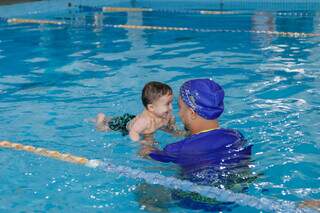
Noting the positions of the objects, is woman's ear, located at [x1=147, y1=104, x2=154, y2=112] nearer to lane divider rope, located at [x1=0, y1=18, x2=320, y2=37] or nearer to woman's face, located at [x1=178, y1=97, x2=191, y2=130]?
woman's face, located at [x1=178, y1=97, x2=191, y2=130]

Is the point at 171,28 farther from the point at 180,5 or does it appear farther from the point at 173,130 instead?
the point at 173,130

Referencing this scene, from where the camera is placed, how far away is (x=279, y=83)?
7285 millimetres

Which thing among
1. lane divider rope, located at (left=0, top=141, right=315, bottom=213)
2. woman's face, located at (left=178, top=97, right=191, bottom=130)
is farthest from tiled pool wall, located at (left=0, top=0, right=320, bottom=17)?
woman's face, located at (left=178, top=97, right=191, bottom=130)

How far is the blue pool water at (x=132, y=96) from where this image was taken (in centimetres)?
429

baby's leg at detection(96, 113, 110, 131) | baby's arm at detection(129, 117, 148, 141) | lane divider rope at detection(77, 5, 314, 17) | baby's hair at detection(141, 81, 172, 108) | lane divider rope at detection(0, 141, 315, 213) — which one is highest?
lane divider rope at detection(77, 5, 314, 17)

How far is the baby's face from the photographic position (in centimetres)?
447

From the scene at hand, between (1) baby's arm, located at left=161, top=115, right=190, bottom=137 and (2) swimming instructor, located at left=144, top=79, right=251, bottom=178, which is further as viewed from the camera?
(1) baby's arm, located at left=161, top=115, right=190, bottom=137

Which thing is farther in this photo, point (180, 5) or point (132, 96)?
point (180, 5)

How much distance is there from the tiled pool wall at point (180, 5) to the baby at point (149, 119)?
11159mm

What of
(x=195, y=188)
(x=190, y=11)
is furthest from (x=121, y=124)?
(x=190, y=11)

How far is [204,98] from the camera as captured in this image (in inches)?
148

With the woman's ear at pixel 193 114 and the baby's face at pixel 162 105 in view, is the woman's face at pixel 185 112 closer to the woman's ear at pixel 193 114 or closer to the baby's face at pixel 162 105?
the woman's ear at pixel 193 114

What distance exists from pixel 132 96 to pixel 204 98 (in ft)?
10.5

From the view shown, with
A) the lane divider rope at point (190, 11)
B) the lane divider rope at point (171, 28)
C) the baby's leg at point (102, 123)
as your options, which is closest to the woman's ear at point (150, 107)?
the baby's leg at point (102, 123)
